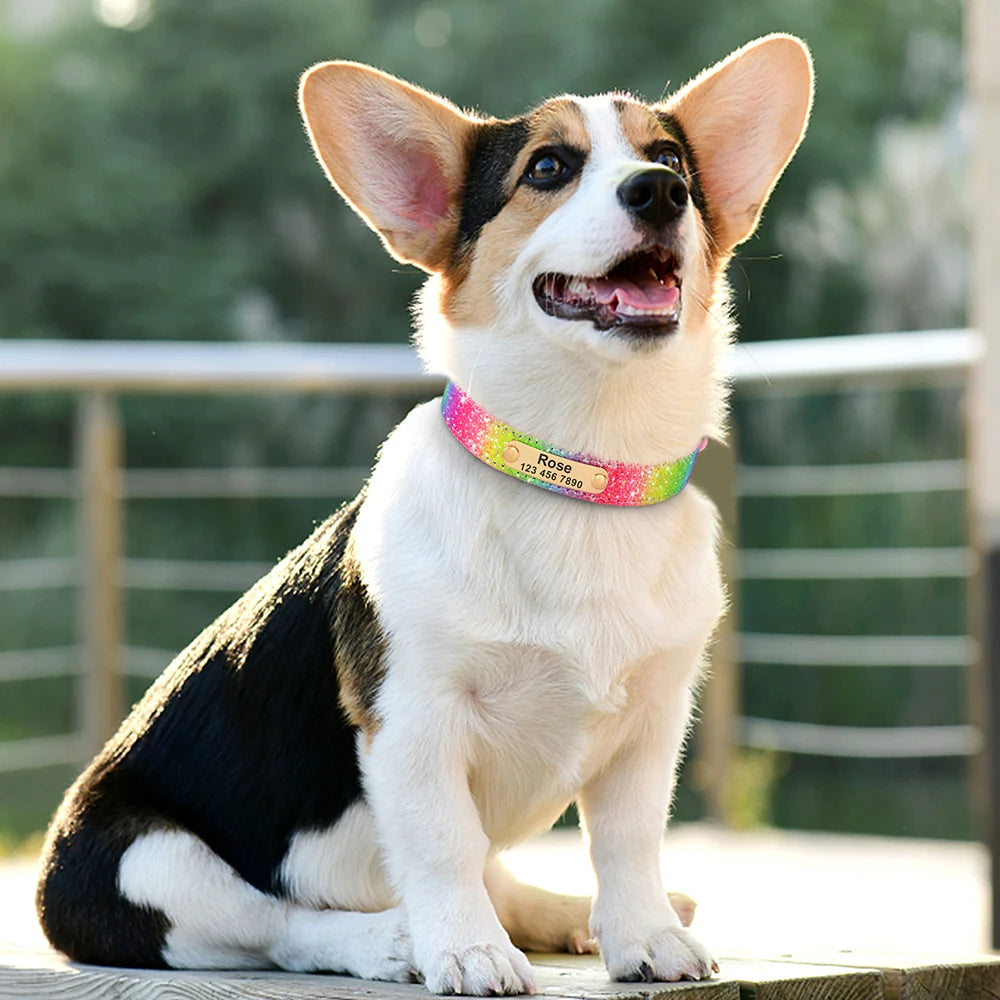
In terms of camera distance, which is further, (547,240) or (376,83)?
(376,83)

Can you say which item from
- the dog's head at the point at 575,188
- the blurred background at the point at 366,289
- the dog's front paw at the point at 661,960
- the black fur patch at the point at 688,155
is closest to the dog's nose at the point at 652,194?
the dog's head at the point at 575,188

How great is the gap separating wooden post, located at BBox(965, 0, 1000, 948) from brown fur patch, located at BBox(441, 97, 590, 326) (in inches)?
55.0

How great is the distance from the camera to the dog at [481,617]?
1.70 meters

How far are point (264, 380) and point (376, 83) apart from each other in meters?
1.94

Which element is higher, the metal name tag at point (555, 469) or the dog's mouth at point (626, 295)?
the dog's mouth at point (626, 295)

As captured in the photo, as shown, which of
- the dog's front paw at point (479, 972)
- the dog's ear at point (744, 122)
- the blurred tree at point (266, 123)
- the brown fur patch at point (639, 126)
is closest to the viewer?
the dog's front paw at point (479, 972)

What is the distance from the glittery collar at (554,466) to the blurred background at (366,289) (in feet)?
22.0

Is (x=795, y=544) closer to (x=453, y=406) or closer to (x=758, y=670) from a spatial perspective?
(x=758, y=670)

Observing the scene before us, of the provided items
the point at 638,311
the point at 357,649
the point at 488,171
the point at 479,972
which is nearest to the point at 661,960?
the point at 479,972

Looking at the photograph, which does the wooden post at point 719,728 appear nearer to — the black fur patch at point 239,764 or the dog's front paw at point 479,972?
the black fur patch at point 239,764

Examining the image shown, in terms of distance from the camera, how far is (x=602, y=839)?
1813mm

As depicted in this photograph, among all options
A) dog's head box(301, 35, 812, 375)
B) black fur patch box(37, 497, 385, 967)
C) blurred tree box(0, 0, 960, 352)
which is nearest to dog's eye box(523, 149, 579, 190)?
dog's head box(301, 35, 812, 375)

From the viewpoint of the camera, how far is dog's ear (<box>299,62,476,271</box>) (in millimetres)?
1865

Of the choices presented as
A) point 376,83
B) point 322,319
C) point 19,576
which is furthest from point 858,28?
point 376,83
